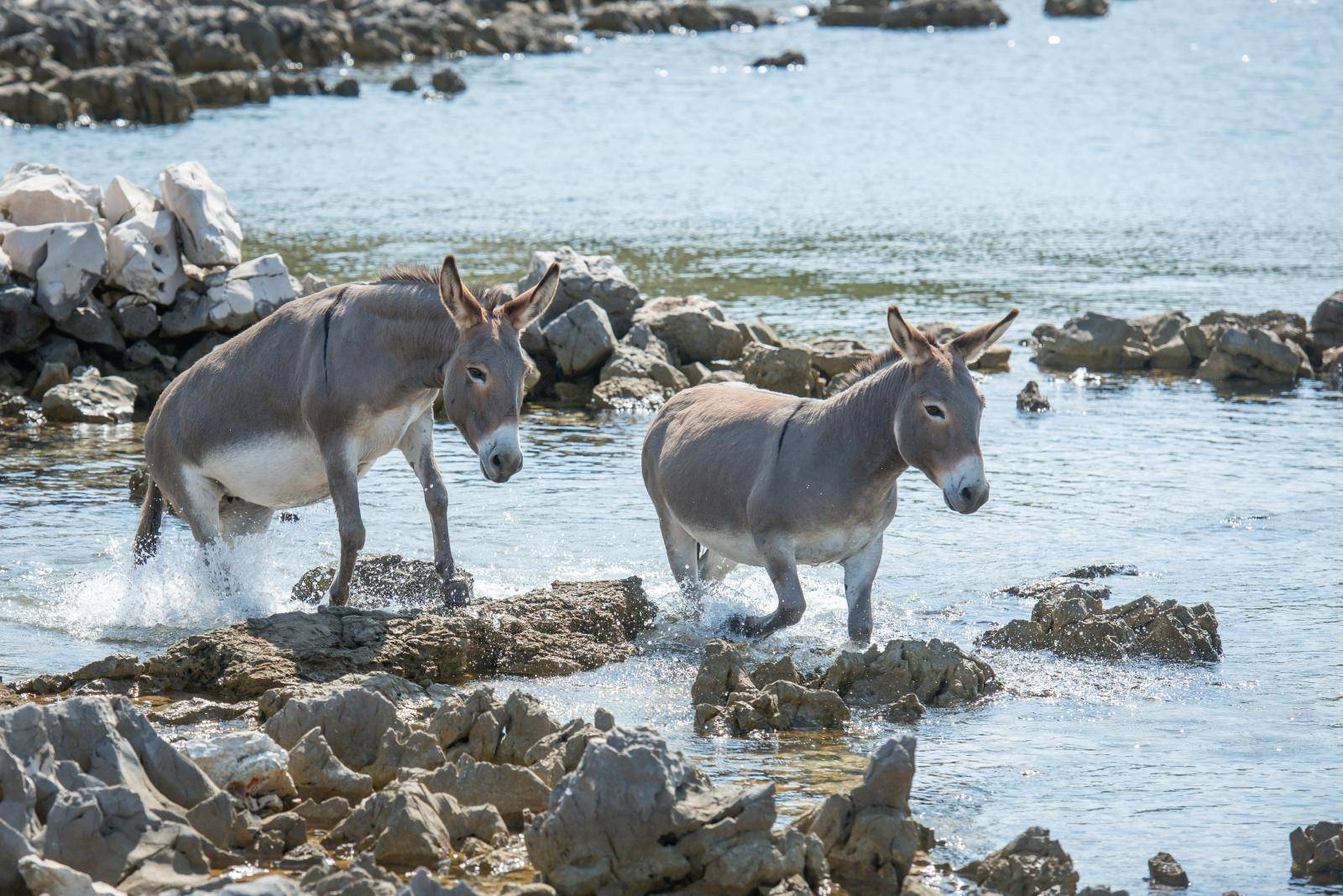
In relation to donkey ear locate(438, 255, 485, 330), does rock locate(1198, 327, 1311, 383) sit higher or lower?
lower

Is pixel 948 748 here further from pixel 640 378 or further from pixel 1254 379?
pixel 1254 379

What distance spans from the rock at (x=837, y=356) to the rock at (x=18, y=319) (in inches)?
317

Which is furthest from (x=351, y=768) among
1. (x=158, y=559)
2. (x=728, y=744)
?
(x=158, y=559)

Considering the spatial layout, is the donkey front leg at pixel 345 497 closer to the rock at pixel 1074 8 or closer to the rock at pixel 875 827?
the rock at pixel 875 827

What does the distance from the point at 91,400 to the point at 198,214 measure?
2.16 m

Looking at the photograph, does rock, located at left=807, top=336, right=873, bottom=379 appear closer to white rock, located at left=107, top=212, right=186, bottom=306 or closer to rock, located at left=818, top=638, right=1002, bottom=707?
white rock, located at left=107, top=212, right=186, bottom=306

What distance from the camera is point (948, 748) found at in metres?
8.25

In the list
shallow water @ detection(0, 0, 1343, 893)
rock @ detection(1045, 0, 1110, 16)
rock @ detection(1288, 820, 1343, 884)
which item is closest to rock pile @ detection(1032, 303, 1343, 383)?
shallow water @ detection(0, 0, 1343, 893)

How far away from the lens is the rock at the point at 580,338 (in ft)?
57.6

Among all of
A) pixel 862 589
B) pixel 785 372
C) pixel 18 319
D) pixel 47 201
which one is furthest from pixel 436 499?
pixel 47 201

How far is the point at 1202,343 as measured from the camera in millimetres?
19375

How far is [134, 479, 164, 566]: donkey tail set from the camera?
36.0 feet

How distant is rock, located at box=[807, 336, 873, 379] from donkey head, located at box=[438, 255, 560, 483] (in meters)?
7.96

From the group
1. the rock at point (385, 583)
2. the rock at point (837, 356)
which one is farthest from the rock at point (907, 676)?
the rock at point (837, 356)
